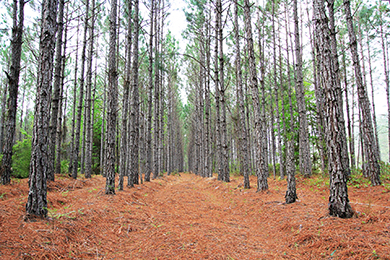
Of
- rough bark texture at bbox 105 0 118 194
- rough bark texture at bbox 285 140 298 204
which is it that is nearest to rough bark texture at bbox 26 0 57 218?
rough bark texture at bbox 105 0 118 194

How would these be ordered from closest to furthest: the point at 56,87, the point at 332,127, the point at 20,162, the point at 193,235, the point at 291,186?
1. the point at 193,235
2. the point at 332,127
3. the point at 291,186
4. the point at 56,87
5. the point at 20,162

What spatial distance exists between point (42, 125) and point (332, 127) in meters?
5.40

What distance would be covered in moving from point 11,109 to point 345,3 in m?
12.1

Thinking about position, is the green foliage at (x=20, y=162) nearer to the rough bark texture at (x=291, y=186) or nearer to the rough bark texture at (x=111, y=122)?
the rough bark texture at (x=111, y=122)

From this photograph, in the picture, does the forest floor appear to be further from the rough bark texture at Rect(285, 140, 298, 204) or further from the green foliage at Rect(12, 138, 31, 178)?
the green foliage at Rect(12, 138, 31, 178)

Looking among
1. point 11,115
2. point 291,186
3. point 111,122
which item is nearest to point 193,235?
point 291,186

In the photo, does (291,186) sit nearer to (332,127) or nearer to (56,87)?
(332,127)

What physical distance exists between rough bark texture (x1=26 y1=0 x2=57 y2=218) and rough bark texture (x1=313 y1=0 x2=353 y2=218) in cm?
519

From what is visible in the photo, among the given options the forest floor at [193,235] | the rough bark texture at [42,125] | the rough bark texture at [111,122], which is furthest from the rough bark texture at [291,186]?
the rough bark texture at [42,125]

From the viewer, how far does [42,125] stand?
3.72m

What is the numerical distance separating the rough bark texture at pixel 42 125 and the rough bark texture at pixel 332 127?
5.19 m

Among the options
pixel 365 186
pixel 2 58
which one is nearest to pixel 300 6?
pixel 365 186

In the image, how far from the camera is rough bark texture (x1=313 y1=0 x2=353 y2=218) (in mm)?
3806

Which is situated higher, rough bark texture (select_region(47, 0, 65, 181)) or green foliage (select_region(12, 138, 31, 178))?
rough bark texture (select_region(47, 0, 65, 181))
